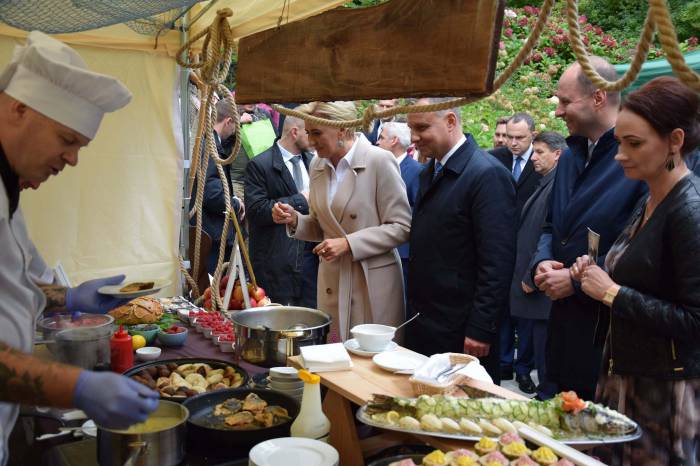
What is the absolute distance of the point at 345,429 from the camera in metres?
1.86

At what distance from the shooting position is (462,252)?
2969 millimetres

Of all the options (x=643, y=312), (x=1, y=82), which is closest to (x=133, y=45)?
(x=1, y=82)

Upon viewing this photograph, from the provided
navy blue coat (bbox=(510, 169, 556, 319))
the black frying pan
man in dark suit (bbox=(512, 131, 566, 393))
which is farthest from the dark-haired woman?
navy blue coat (bbox=(510, 169, 556, 319))

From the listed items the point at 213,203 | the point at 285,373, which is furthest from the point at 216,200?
the point at 285,373

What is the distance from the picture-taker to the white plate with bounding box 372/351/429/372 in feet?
6.72

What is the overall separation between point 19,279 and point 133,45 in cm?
245

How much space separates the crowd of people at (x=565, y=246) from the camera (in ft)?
6.77

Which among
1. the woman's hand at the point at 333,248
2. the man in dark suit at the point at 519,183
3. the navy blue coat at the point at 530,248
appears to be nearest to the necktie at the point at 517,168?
the man in dark suit at the point at 519,183

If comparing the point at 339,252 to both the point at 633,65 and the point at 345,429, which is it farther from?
the point at 633,65

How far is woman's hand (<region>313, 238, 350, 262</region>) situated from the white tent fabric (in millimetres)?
1479

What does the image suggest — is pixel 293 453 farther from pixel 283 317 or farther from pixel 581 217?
pixel 581 217

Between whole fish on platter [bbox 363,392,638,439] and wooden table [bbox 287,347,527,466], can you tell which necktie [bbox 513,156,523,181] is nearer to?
wooden table [bbox 287,347,527,466]

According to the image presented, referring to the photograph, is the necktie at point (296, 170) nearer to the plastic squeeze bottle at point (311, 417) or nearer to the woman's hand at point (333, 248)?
the woman's hand at point (333, 248)

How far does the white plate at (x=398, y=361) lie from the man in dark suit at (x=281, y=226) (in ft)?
7.93
